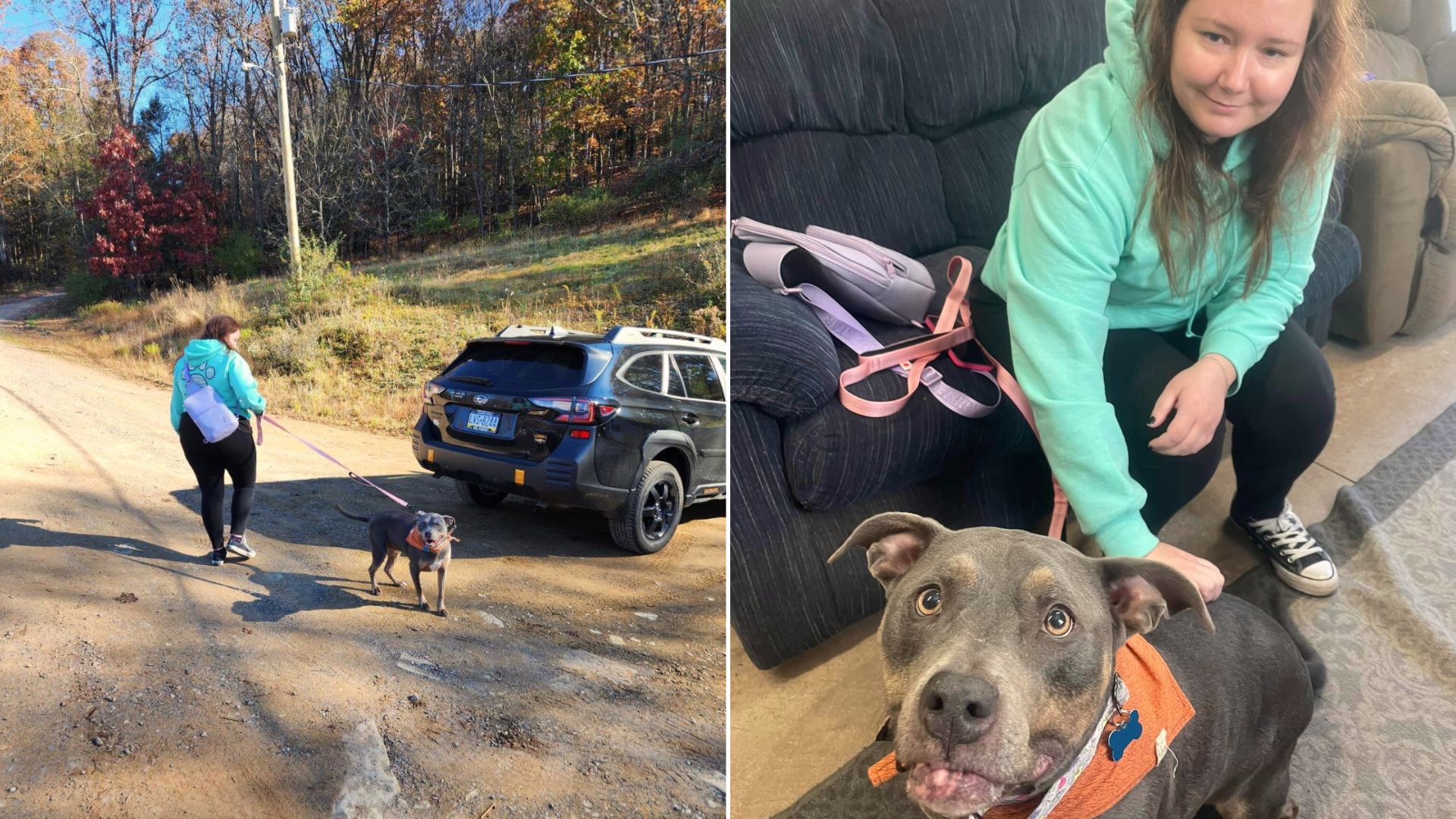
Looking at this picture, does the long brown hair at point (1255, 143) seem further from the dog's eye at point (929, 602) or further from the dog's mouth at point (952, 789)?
the dog's mouth at point (952, 789)

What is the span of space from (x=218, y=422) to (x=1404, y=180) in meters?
1.84

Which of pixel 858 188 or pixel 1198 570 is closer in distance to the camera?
pixel 1198 570

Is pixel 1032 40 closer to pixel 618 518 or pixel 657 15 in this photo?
pixel 657 15

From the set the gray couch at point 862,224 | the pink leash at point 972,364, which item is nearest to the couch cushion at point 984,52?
the gray couch at point 862,224

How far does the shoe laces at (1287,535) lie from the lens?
4.32ft

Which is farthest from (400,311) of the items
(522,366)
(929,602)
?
(929,602)

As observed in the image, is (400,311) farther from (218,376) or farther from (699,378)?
(699,378)

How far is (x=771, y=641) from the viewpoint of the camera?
1.61 m

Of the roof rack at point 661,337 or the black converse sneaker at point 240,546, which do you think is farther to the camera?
the roof rack at point 661,337

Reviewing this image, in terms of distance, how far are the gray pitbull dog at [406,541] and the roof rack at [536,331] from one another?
0.37m

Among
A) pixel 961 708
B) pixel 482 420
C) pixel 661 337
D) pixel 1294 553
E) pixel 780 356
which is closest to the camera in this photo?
pixel 961 708

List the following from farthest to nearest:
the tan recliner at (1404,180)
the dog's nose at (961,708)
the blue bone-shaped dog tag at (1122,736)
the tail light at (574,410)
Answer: the tail light at (574,410) < the tan recliner at (1404,180) < the blue bone-shaped dog tag at (1122,736) < the dog's nose at (961,708)

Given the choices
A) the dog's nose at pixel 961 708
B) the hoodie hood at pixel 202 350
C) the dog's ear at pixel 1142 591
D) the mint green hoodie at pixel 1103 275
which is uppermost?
the mint green hoodie at pixel 1103 275

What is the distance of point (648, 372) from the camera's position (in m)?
1.84
